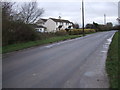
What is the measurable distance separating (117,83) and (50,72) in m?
2.80

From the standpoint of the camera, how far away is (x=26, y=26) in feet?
65.2

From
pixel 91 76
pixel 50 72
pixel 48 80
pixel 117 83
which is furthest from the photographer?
pixel 50 72

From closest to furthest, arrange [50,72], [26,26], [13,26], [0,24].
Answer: [50,72], [0,24], [13,26], [26,26]

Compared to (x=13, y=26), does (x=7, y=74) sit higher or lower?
lower

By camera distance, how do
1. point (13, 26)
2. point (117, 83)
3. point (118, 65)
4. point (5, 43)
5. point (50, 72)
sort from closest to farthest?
point (117, 83) < point (50, 72) < point (118, 65) < point (5, 43) < point (13, 26)

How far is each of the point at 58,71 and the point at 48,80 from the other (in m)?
1.23

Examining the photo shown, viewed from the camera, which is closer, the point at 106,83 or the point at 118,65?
the point at 106,83

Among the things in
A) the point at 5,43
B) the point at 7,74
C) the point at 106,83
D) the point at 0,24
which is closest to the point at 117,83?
the point at 106,83

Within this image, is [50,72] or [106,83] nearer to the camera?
[106,83]

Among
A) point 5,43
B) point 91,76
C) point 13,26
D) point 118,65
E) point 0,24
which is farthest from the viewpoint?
→ point 13,26

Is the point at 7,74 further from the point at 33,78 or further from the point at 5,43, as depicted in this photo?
the point at 5,43

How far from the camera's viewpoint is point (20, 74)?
6.51 m

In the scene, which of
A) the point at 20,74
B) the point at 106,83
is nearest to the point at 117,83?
the point at 106,83

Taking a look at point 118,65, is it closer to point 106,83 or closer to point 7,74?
point 106,83
